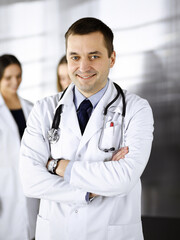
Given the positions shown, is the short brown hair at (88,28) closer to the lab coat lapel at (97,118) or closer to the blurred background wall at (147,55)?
the lab coat lapel at (97,118)

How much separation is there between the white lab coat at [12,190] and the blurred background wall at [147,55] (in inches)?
49.6

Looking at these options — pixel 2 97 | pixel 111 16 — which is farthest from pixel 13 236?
pixel 111 16

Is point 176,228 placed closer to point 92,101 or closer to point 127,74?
point 127,74

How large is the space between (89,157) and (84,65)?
1.28ft

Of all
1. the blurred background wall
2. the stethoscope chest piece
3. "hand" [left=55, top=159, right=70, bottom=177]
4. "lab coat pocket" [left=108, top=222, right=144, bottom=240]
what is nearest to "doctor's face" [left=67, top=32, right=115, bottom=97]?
the stethoscope chest piece

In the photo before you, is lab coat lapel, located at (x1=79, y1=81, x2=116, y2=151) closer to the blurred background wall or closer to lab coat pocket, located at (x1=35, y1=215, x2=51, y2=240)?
lab coat pocket, located at (x1=35, y1=215, x2=51, y2=240)

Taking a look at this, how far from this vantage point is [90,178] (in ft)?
4.77

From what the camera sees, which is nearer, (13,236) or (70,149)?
(70,149)

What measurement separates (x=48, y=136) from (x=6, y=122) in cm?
123

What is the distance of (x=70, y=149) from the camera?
61.2 inches

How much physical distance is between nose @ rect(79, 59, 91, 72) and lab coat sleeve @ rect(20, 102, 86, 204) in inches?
10.8

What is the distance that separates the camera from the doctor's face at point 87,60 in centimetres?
153

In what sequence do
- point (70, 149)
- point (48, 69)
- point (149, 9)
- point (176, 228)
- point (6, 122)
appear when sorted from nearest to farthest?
1. point (70, 149)
2. point (6, 122)
3. point (176, 228)
4. point (149, 9)
5. point (48, 69)

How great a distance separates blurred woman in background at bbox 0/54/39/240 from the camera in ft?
8.92
